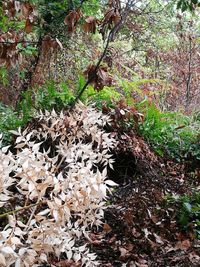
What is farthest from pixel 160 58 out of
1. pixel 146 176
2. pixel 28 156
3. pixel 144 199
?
pixel 28 156

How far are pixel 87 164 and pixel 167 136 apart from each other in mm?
3001

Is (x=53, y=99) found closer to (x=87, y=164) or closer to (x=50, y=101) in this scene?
(x=50, y=101)

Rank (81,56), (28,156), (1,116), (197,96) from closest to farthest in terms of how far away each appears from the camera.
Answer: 1. (28,156)
2. (1,116)
3. (81,56)
4. (197,96)

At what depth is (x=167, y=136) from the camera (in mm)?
4957

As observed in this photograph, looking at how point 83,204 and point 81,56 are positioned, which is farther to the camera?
point 81,56

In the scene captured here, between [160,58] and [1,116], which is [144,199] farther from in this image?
[160,58]

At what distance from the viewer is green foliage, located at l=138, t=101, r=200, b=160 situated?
475cm

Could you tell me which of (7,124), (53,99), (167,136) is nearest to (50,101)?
(53,99)

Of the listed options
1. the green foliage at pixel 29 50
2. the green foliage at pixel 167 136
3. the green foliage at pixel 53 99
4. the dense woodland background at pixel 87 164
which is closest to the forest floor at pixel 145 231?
the dense woodland background at pixel 87 164

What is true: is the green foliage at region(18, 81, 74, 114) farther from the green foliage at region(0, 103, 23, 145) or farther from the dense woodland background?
the green foliage at region(0, 103, 23, 145)

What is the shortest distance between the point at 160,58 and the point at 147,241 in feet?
27.0

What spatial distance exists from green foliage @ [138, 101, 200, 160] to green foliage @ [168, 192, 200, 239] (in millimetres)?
1312

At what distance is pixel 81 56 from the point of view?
812 centimetres

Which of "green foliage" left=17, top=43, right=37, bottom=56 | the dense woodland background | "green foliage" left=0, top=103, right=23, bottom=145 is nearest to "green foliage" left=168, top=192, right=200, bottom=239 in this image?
the dense woodland background
